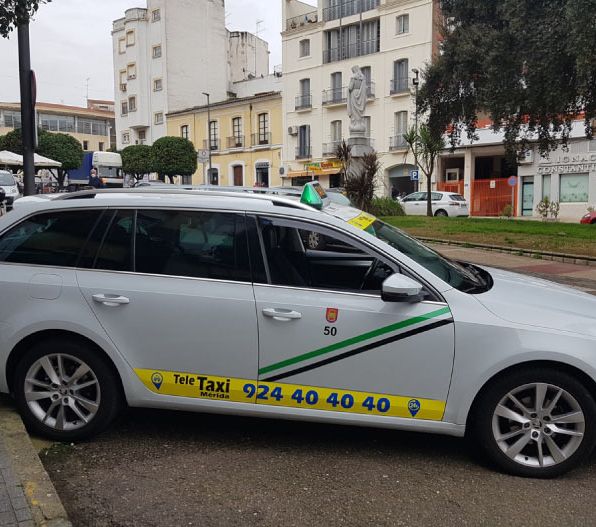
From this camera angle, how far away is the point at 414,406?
346cm

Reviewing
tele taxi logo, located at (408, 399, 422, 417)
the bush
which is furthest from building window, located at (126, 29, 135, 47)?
tele taxi logo, located at (408, 399, 422, 417)

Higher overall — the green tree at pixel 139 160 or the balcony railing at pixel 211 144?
the balcony railing at pixel 211 144

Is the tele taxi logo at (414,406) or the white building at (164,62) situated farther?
the white building at (164,62)

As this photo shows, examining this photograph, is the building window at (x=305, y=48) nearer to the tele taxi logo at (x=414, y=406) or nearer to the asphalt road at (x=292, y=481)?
the asphalt road at (x=292, y=481)

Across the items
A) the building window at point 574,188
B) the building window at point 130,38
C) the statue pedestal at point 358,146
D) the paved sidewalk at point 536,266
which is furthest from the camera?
the building window at point 130,38

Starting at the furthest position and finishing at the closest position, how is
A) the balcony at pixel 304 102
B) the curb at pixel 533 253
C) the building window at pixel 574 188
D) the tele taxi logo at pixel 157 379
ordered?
the balcony at pixel 304 102
the building window at pixel 574 188
the curb at pixel 533 253
the tele taxi logo at pixel 157 379

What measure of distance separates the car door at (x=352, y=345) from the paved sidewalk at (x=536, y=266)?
20.3 feet

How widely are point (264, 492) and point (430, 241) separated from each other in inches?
527

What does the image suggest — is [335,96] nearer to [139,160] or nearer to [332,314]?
[139,160]

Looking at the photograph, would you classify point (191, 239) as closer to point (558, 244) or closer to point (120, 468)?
point (120, 468)

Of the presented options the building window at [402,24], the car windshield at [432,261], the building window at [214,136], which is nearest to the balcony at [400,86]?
the building window at [402,24]

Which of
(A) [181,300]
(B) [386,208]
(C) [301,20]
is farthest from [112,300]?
(C) [301,20]

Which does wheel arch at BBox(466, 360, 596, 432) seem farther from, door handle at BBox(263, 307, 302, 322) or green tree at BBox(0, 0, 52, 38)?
green tree at BBox(0, 0, 52, 38)

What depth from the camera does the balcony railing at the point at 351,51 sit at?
39969 millimetres
